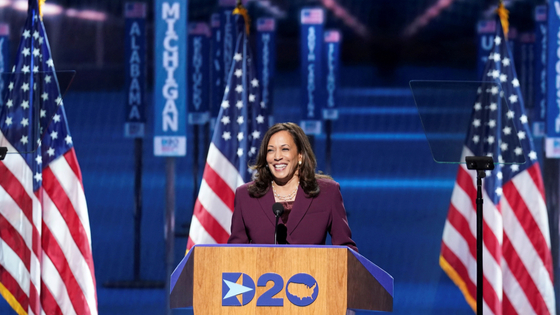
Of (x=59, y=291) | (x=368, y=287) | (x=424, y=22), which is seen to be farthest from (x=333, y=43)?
(x=424, y=22)

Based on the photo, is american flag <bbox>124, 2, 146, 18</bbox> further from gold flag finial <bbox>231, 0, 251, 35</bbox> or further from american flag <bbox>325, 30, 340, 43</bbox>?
american flag <bbox>325, 30, 340, 43</bbox>

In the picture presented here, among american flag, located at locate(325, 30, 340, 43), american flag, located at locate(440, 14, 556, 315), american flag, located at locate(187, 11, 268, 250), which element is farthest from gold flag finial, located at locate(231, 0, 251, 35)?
american flag, located at locate(325, 30, 340, 43)

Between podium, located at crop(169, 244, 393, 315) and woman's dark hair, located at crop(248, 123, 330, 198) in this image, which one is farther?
woman's dark hair, located at crop(248, 123, 330, 198)

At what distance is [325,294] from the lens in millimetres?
2623

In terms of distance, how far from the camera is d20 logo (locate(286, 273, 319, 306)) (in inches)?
104

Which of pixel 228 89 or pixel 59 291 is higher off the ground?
pixel 228 89

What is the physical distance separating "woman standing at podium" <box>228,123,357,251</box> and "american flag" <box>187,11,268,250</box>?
1.82 metres

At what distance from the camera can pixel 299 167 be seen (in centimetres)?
321

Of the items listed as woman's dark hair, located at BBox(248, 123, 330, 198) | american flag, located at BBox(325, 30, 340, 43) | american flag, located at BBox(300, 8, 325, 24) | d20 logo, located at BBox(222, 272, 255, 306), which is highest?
american flag, located at BBox(300, 8, 325, 24)

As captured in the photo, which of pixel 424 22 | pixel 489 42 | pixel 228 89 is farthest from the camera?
pixel 424 22

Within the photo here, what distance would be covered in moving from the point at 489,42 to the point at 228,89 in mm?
3495

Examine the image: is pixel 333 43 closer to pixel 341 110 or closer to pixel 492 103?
pixel 492 103

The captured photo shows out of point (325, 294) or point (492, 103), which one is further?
point (492, 103)

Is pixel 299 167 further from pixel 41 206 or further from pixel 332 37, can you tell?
pixel 332 37
